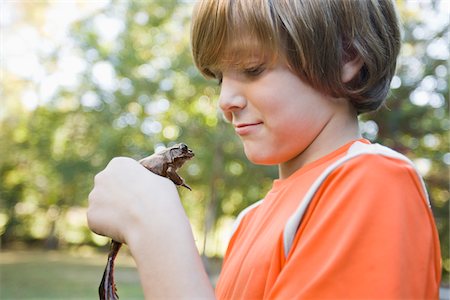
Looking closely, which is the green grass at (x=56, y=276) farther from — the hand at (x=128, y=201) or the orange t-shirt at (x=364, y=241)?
the orange t-shirt at (x=364, y=241)

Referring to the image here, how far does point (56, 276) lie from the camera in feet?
48.6

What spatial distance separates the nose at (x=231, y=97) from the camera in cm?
98

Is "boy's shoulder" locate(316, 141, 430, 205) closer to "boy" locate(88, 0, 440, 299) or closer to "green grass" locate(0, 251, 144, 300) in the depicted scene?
"boy" locate(88, 0, 440, 299)

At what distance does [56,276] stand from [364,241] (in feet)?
49.2

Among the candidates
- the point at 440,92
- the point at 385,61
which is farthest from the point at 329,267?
the point at 440,92

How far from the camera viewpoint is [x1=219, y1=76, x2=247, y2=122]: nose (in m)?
0.98

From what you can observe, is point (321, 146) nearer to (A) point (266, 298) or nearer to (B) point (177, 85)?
(A) point (266, 298)

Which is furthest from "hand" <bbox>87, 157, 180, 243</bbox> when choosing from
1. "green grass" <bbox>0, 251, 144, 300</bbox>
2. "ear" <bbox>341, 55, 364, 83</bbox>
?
"green grass" <bbox>0, 251, 144, 300</bbox>

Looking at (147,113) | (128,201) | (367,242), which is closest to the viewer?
(367,242)

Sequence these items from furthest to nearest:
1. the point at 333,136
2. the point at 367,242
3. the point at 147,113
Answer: the point at 147,113, the point at 333,136, the point at 367,242

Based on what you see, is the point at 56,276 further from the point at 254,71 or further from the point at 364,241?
the point at 364,241

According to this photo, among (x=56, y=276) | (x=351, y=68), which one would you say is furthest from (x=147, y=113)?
(x=351, y=68)

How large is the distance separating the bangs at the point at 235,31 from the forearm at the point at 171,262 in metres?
0.28

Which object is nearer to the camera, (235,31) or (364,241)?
(364,241)
